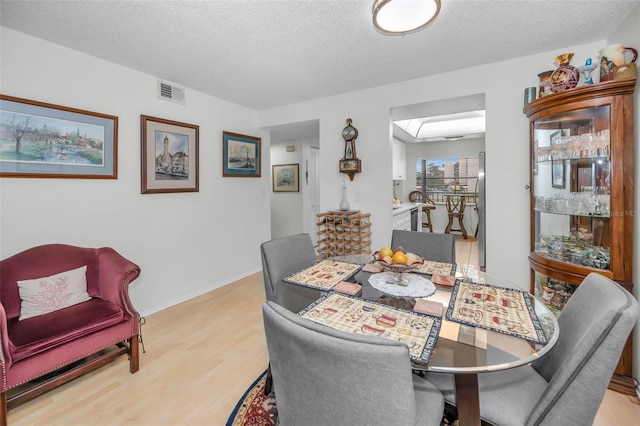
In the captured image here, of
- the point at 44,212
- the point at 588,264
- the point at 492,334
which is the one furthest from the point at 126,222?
the point at 588,264

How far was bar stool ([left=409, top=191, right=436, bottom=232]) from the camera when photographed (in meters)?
6.68

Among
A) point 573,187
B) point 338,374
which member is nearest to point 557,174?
point 573,187

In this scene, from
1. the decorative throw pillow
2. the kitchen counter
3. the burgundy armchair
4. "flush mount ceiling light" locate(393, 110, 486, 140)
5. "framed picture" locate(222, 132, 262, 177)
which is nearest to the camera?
the burgundy armchair

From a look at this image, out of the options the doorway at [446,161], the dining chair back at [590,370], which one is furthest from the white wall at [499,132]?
the dining chair back at [590,370]

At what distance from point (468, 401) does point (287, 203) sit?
5058 mm

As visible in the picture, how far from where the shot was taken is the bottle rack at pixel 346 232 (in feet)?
11.0

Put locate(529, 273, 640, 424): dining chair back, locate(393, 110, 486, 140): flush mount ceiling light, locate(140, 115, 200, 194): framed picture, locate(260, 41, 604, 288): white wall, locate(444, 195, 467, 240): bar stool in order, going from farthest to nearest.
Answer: locate(444, 195, 467, 240): bar stool → locate(393, 110, 486, 140): flush mount ceiling light → locate(140, 115, 200, 194): framed picture → locate(260, 41, 604, 288): white wall → locate(529, 273, 640, 424): dining chair back

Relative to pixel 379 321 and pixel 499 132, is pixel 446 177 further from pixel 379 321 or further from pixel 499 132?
pixel 379 321

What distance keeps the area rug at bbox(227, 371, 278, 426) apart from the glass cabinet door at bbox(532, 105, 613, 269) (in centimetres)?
216

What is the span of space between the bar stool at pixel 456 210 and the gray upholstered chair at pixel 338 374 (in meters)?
6.35

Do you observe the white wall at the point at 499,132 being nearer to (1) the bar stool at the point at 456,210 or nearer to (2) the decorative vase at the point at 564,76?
(2) the decorative vase at the point at 564,76

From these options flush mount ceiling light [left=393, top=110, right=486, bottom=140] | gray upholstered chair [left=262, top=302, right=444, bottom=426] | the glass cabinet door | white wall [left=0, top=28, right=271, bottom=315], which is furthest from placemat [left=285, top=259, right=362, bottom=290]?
flush mount ceiling light [left=393, top=110, right=486, bottom=140]

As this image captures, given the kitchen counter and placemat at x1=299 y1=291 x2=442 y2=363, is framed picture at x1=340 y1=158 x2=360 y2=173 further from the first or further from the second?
placemat at x1=299 y1=291 x2=442 y2=363

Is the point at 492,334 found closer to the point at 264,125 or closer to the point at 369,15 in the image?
the point at 369,15
